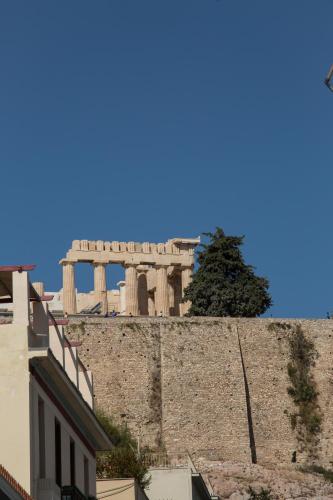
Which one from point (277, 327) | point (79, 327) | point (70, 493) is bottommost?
point (70, 493)

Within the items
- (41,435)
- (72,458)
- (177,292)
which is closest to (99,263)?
(177,292)

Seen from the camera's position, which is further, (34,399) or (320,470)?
(320,470)

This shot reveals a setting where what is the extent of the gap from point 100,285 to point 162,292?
3244 millimetres

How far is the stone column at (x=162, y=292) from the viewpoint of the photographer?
74688 mm

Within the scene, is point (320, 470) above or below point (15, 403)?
above

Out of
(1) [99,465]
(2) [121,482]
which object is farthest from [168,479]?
(2) [121,482]

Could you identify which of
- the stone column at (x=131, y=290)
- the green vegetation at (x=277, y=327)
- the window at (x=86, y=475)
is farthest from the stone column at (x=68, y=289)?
the window at (x=86, y=475)

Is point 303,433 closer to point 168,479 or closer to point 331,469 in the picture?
point 331,469

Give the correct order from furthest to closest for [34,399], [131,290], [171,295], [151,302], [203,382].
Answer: [151,302] → [171,295] → [131,290] → [203,382] → [34,399]

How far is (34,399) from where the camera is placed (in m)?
17.2

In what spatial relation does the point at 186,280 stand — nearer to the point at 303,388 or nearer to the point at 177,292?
the point at 177,292

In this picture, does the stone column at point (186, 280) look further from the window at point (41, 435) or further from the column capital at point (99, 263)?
the window at point (41, 435)

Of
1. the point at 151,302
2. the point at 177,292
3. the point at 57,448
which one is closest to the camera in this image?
the point at 57,448

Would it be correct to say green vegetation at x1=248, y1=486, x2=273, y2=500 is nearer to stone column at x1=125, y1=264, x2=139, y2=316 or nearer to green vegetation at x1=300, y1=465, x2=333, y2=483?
green vegetation at x1=300, y1=465, x2=333, y2=483
